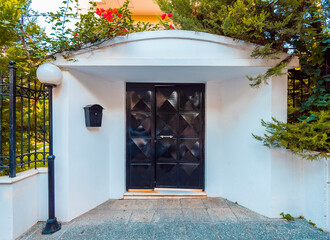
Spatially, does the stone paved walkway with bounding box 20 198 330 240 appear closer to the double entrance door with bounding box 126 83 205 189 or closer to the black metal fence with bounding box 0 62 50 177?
the double entrance door with bounding box 126 83 205 189

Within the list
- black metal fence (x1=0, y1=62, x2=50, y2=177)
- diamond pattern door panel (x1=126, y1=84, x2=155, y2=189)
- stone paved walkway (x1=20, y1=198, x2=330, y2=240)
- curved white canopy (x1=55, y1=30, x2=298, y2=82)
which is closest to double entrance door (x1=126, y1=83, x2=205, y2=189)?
diamond pattern door panel (x1=126, y1=84, x2=155, y2=189)

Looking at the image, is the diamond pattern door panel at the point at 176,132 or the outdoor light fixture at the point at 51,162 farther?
the diamond pattern door panel at the point at 176,132

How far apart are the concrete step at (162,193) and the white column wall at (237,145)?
28 cm

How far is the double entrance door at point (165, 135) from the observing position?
3.70 m

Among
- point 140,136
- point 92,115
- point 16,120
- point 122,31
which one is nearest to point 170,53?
point 122,31

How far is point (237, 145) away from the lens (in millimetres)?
3320

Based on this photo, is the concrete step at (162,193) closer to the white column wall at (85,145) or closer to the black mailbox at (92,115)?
the white column wall at (85,145)

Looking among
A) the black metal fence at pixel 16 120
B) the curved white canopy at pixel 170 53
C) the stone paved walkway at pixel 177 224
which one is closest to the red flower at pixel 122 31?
the curved white canopy at pixel 170 53

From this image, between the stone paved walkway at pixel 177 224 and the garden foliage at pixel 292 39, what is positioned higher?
the garden foliage at pixel 292 39

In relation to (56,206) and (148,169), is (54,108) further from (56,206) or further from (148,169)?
(148,169)

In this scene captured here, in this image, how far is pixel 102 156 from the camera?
11.1 ft

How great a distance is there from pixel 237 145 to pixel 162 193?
1956mm

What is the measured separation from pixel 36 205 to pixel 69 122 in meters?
1.49

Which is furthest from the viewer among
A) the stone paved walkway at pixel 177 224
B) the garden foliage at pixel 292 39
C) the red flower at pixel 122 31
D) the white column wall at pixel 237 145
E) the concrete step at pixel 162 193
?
the concrete step at pixel 162 193
